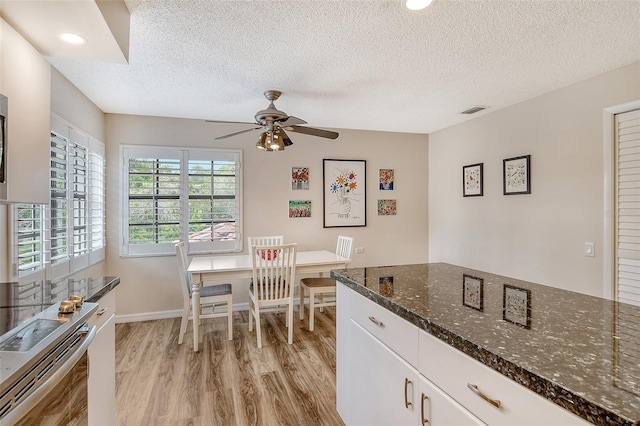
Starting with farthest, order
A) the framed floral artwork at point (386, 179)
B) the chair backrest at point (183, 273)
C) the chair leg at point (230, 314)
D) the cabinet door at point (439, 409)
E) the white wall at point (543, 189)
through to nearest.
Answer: the framed floral artwork at point (386, 179) < the chair leg at point (230, 314) < the chair backrest at point (183, 273) < the white wall at point (543, 189) < the cabinet door at point (439, 409)

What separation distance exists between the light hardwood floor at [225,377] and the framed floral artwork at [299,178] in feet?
5.92

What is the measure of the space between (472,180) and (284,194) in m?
2.43

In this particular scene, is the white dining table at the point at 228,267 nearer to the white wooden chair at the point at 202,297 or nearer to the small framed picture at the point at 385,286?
the white wooden chair at the point at 202,297

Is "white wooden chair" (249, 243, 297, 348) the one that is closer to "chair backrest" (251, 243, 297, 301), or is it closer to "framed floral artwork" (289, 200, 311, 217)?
"chair backrest" (251, 243, 297, 301)

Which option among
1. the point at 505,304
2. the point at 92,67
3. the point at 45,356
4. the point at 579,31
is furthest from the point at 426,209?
the point at 45,356

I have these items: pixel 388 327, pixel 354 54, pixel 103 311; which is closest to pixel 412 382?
pixel 388 327

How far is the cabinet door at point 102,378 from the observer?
4.84 feet

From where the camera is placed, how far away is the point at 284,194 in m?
4.35

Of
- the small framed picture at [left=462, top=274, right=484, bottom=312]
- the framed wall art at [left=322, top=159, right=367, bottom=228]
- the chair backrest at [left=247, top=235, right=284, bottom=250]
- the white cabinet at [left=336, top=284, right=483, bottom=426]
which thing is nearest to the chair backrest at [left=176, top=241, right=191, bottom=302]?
the chair backrest at [left=247, top=235, right=284, bottom=250]

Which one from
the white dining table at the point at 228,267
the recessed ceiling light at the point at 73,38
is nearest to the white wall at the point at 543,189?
the white dining table at the point at 228,267

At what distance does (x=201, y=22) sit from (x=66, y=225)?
6.49 ft

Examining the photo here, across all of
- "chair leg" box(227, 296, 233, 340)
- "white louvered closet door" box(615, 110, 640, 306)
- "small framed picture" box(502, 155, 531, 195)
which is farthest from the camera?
"small framed picture" box(502, 155, 531, 195)

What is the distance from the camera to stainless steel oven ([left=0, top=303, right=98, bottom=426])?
86 cm

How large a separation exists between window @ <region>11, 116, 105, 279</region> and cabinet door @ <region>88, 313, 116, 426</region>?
84 cm
